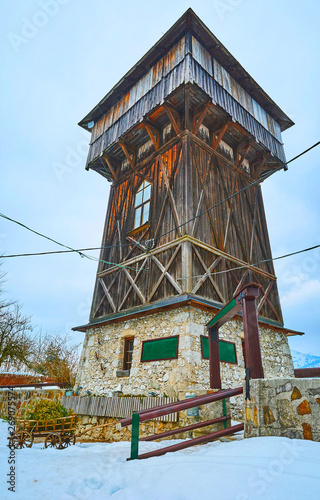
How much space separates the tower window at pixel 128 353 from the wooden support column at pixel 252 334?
631 centimetres

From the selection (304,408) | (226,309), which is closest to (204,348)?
(226,309)

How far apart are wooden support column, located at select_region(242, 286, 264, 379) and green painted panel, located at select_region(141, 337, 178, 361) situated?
407cm

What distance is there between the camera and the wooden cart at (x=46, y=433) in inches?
224

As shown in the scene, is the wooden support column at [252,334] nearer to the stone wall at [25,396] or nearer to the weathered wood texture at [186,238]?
the weathered wood texture at [186,238]

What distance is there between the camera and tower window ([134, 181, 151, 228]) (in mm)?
12156

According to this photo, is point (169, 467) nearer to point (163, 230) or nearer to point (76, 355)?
point (163, 230)

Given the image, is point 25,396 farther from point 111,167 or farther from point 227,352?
point 111,167

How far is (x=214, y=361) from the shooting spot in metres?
6.27

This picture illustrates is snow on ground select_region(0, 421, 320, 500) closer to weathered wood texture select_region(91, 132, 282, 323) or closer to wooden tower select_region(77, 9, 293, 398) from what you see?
wooden tower select_region(77, 9, 293, 398)

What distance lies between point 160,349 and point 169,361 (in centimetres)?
49

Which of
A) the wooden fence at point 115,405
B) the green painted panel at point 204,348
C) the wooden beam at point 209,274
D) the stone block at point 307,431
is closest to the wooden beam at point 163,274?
the wooden beam at point 209,274

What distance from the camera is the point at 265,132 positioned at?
14094 mm

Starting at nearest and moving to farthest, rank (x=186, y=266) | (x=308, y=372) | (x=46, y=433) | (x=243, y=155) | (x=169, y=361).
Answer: (x=46, y=433)
(x=169, y=361)
(x=186, y=266)
(x=308, y=372)
(x=243, y=155)

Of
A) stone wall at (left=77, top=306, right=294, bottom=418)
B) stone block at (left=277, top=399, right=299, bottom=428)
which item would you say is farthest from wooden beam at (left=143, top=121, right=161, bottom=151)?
stone block at (left=277, top=399, right=299, bottom=428)
